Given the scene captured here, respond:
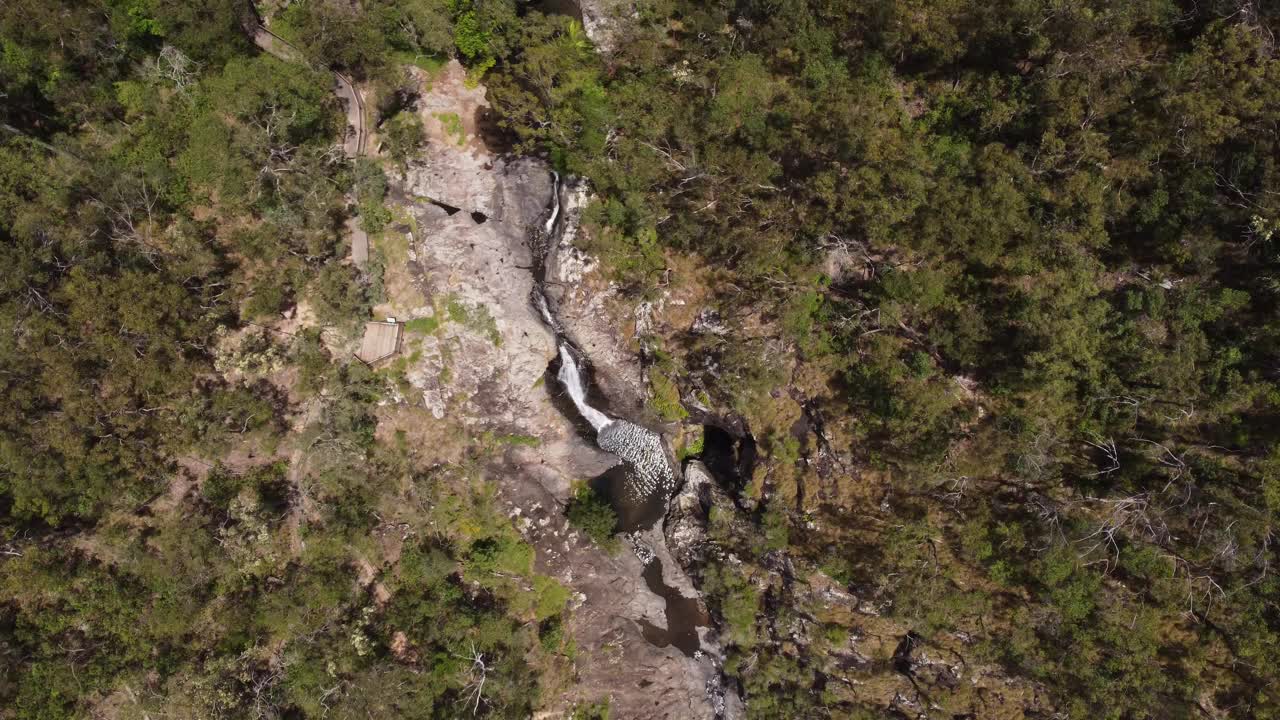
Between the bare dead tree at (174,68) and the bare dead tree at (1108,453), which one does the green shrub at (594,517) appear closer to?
the bare dead tree at (1108,453)

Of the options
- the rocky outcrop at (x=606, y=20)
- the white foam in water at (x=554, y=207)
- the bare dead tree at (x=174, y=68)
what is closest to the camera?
the bare dead tree at (x=174, y=68)

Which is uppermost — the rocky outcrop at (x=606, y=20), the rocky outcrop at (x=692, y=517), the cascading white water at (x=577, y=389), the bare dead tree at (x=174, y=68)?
the rocky outcrop at (x=606, y=20)

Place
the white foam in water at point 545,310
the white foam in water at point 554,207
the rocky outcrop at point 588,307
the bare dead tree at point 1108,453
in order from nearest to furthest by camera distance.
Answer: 1. the bare dead tree at point 1108,453
2. the rocky outcrop at point 588,307
3. the white foam in water at point 554,207
4. the white foam in water at point 545,310

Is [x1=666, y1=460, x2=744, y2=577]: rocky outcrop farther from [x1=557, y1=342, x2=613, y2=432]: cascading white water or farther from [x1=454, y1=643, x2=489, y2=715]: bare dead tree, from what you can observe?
[x1=454, y1=643, x2=489, y2=715]: bare dead tree

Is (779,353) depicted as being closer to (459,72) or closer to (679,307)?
(679,307)

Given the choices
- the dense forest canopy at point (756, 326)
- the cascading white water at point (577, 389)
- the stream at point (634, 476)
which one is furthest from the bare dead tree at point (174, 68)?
the cascading white water at point (577, 389)

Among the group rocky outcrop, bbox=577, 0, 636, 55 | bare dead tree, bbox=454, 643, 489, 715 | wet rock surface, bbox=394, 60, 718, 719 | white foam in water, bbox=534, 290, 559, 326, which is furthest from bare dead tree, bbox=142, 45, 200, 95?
bare dead tree, bbox=454, 643, 489, 715
